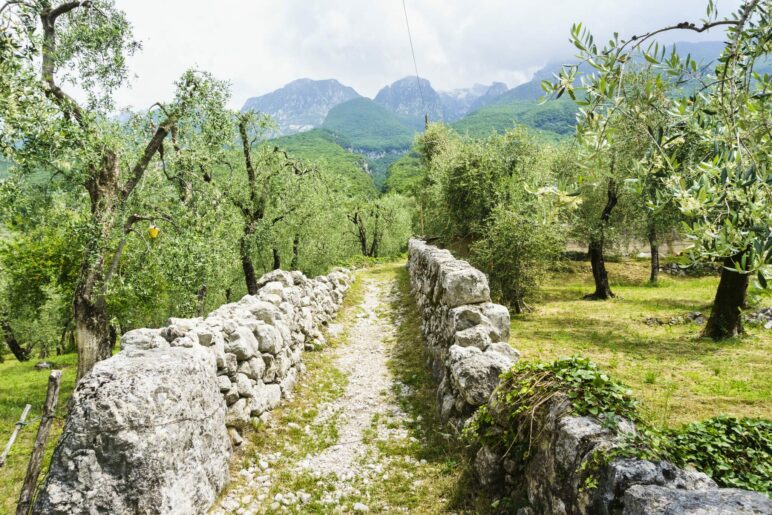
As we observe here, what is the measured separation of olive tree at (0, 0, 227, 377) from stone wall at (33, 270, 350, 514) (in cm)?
527

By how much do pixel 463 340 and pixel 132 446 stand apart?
6.81 meters

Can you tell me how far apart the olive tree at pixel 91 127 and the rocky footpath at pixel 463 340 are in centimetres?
970

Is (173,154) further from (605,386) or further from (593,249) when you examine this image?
(593,249)

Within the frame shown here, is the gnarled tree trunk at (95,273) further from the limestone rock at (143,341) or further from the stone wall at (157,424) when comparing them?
the limestone rock at (143,341)

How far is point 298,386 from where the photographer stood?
11.6 metres

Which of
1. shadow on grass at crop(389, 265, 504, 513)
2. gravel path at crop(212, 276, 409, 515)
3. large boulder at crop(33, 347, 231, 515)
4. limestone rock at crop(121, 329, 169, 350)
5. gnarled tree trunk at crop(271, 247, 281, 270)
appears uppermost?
gnarled tree trunk at crop(271, 247, 281, 270)

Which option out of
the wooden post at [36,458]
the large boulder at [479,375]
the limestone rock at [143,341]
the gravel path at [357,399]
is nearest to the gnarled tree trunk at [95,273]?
the limestone rock at [143,341]

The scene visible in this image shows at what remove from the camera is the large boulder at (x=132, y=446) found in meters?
5.43

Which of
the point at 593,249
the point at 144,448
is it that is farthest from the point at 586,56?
the point at 593,249

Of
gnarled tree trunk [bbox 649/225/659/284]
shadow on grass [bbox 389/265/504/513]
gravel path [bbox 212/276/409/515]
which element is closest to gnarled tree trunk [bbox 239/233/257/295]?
shadow on grass [bbox 389/265/504/513]

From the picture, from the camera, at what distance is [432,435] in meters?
8.73

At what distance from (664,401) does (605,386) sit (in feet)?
17.6

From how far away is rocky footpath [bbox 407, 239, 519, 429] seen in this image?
7.79 meters

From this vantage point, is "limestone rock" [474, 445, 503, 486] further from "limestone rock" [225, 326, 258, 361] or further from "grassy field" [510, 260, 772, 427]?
"limestone rock" [225, 326, 258, 361]
